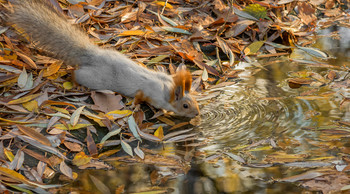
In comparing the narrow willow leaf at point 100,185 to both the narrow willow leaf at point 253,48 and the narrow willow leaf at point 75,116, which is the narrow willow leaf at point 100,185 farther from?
the narrow willow leaf at point 253,48

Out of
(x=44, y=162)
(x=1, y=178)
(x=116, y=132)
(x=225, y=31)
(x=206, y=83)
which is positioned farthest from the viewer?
(x=225, y=31)

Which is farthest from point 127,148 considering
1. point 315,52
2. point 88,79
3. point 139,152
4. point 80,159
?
point 315,52

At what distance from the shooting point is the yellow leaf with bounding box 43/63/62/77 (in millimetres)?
3814

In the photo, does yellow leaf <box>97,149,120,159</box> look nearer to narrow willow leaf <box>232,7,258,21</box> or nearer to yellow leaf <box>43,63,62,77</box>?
yellow leaf <box>43,63,62,77</box>

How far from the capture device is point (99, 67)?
3820 millimetres

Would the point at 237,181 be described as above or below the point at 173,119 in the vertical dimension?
above

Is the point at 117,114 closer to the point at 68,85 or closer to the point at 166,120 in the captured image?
the point at 166,120

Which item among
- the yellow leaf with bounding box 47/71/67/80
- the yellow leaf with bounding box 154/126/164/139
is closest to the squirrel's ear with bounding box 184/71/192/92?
the yellow leaf with bounding box 154/126/164/139

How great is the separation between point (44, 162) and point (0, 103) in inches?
27.4

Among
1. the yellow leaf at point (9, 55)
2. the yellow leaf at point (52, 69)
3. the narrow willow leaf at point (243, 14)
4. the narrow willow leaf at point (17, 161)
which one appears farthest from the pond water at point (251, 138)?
the yellow leaf at point (9, 55)

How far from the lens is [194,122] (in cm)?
363

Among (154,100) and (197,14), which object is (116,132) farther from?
(197,14)

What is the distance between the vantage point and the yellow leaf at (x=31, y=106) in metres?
3.34

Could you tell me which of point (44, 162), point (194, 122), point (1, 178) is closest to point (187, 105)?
point (194, 122)
